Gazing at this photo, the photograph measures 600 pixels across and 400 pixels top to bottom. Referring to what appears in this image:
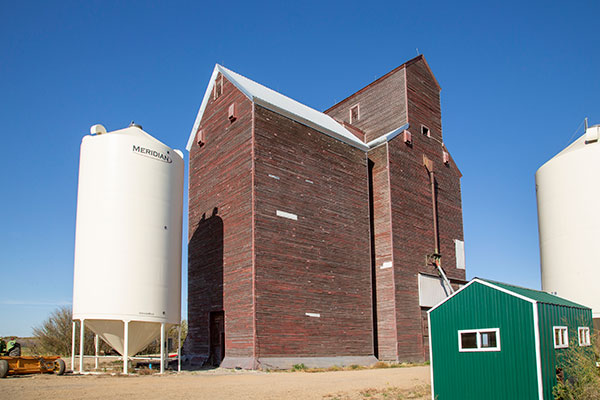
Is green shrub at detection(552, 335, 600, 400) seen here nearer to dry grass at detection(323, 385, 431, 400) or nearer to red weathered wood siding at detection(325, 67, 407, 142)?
dry grass at detection(323, 385, 431, 400)

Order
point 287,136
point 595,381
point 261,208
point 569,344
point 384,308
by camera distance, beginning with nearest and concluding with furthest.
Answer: point 595,381 → point 569,344 → point 261,208 → point 287,136 → point 384,308

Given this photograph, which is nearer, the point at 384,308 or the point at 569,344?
the point at 569,344

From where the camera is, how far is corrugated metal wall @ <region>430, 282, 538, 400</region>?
14.4 metres

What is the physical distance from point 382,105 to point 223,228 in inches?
616

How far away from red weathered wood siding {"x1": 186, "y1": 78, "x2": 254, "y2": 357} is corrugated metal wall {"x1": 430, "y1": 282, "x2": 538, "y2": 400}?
36.8 feet

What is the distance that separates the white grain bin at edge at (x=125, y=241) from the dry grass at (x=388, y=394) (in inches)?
391

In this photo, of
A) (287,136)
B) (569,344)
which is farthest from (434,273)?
(569,344)

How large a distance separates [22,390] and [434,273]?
25110 millimetres

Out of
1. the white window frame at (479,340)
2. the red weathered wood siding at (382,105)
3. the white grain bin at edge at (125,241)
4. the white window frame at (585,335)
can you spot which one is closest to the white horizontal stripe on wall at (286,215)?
the white grain bin at edge at (125,241)

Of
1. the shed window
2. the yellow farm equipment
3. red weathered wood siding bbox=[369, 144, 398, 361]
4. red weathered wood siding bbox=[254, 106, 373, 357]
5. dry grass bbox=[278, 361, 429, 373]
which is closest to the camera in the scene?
the shed window

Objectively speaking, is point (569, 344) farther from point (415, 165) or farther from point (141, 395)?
point (415, 165)

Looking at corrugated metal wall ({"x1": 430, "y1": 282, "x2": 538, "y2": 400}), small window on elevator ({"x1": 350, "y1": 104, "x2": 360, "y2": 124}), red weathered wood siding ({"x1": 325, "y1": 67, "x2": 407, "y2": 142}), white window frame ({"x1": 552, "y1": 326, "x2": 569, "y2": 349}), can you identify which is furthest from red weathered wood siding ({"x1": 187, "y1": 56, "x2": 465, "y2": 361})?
white window frame ({"x1": 552, "y1": 326, "x2": 569, "y2": 349})

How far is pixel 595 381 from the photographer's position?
15.1m

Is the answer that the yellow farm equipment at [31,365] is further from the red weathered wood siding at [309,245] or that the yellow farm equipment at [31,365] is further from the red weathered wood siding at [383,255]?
the red weathered wood siding at [383,255]
